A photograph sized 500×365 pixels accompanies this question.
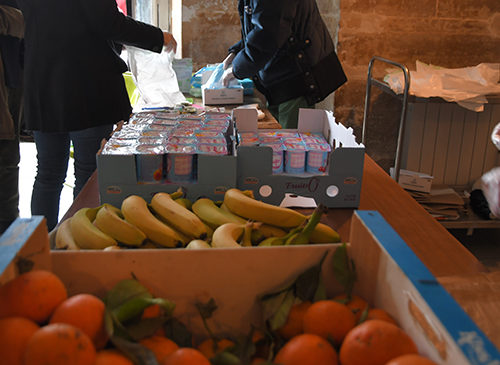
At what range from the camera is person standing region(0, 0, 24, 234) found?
7.13ft

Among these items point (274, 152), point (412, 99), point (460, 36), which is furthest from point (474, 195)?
point (274, 152)

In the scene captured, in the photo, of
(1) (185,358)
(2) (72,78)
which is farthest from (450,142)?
(1) (185,358)

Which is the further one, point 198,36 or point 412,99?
point 198,36

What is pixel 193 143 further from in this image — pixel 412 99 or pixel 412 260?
pixel 412 99

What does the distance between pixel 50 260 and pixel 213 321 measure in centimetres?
27

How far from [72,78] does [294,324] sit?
163 centimetres

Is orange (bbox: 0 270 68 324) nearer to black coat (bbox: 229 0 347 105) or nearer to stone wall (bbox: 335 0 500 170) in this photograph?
black coat (bbox: 229 0 347 105)

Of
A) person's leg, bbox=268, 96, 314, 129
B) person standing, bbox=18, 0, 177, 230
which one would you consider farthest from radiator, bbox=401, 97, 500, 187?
person standing, bbox=18, 0, 177, 230

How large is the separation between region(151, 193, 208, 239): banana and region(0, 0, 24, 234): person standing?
1.39 meters

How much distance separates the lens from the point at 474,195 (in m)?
3.27

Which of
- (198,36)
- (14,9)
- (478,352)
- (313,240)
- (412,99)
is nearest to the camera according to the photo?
(478,352)

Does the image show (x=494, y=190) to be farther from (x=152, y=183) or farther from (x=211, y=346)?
(x=152, y=183)

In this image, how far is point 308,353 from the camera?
64 cm

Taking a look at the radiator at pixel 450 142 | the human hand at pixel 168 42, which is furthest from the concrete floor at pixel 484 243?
the human hand at pixel 168 42
